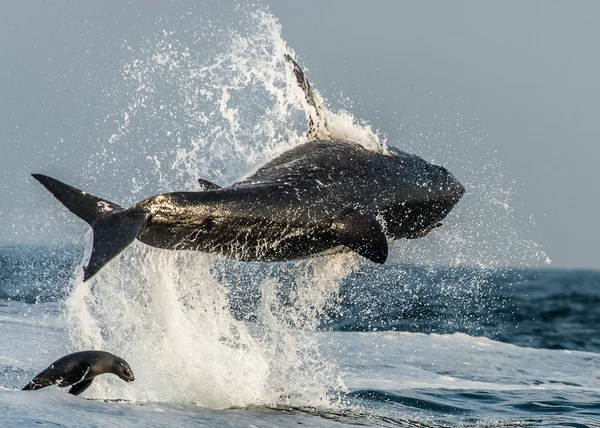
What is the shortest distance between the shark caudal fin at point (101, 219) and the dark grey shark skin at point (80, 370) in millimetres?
1630

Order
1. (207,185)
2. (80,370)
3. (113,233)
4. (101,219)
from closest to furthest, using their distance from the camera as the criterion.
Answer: (113,233) → (101,219) → (80,370) → (207,185)

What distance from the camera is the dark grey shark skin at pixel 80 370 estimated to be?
463 inches

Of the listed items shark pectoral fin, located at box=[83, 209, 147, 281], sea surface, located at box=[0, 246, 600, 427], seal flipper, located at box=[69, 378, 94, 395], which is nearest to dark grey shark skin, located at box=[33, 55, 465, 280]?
shark pectoral fin, located at box=[83, 209, 147, 281]

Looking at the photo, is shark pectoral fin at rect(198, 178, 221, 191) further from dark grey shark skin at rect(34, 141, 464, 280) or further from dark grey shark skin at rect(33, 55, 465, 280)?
dark grey shark skin at rect(34, 141, 464, 280)

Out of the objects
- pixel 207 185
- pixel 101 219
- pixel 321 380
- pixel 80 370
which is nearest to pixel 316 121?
pixel 207 185

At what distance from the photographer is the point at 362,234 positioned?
12164mm

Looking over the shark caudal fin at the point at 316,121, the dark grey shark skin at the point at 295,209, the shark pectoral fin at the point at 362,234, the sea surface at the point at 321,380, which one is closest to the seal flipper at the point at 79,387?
the sea surface at the point at 321,380

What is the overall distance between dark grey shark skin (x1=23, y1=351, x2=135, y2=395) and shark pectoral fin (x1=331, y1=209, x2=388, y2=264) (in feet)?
9.44

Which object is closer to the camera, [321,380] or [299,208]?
[299,208]

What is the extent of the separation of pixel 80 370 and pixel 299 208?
3.03 m

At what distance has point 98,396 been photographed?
12578 millimetres

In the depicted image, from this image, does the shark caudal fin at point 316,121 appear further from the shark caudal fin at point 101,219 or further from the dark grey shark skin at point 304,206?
the shark caudal fin at point 101,219

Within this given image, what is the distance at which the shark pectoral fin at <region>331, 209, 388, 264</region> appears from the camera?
12.0 metres

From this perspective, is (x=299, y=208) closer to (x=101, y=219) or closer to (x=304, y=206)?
(x=304, y=206)
